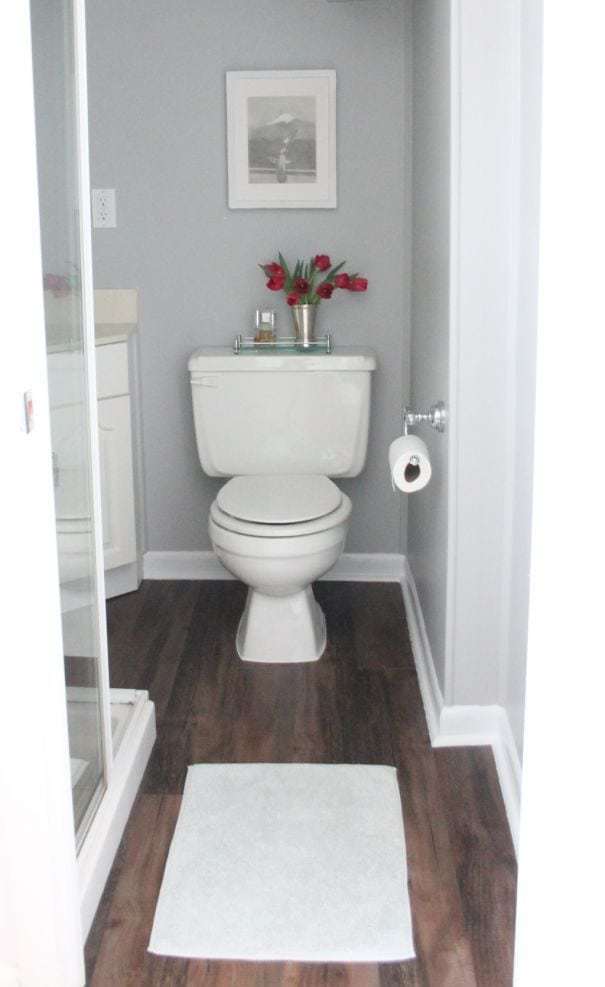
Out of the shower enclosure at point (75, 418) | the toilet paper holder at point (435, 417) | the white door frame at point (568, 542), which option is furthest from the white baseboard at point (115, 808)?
the white door frame at point (568, 542)

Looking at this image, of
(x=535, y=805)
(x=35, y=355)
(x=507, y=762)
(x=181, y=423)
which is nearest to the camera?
(x=535, y=805)

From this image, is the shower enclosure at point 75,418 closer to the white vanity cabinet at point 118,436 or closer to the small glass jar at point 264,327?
the white vanity cabinet at point 118,436

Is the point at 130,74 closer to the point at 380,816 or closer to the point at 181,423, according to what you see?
the point at 181,423

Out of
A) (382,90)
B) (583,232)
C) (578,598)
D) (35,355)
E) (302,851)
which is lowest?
(302,851)

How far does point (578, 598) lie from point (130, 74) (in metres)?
2.84

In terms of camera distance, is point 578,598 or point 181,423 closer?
point 578,598

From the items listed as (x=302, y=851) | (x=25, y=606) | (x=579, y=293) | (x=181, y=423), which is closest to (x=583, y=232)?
(x=579, y=293)

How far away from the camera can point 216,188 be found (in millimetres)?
3488

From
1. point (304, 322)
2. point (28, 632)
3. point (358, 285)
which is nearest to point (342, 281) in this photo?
point (358, 285)

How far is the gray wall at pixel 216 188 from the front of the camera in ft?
11.1

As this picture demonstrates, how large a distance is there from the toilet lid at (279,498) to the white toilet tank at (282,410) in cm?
19

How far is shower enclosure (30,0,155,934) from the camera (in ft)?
5.66

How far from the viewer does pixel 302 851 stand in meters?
2.17

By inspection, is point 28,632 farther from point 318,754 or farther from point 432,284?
point 432,284
